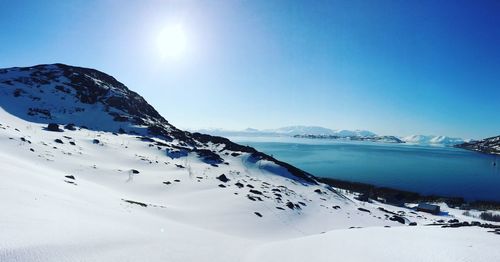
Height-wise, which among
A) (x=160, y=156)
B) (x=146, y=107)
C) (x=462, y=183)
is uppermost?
(x=146, y=107)

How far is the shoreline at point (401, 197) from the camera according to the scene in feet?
350

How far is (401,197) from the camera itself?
391ft

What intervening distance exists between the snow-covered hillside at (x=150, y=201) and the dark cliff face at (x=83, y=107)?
2.35 ft

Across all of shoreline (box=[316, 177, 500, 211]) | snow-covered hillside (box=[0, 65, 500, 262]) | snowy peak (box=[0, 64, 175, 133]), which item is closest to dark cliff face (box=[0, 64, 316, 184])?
snowy peak (box=[0, 64, 175, 133])

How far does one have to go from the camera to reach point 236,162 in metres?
104

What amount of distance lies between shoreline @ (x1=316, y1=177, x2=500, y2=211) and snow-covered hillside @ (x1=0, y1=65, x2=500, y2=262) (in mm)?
14788

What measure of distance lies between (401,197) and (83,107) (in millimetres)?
139132

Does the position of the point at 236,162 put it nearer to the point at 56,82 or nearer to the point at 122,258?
the point at 122,258

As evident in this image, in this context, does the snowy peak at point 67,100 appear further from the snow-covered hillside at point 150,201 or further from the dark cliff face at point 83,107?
the snow-covered hillside at point 150,201

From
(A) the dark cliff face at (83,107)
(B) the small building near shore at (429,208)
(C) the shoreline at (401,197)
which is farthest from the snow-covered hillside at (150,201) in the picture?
(C) the shoreline at (401,197)

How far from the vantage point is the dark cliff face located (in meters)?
110

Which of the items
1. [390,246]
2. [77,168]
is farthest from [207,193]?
[390,246]

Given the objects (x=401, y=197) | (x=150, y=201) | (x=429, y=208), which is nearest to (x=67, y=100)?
(x=150, y=201)

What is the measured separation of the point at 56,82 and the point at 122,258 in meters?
162
